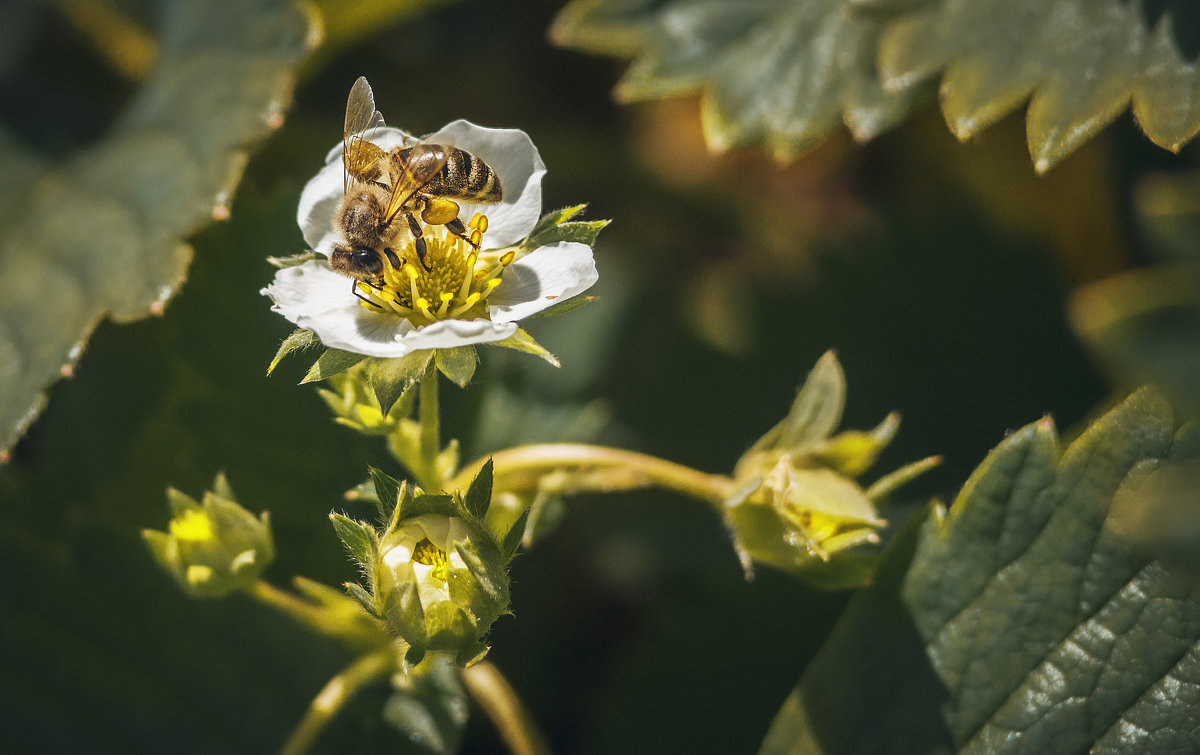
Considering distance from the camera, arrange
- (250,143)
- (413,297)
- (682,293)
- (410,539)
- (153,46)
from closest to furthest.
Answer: (410,539) → (413,297) → (250,143) → (153,46) → (682,293)

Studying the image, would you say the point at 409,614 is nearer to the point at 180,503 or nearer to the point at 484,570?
the point at 484,570

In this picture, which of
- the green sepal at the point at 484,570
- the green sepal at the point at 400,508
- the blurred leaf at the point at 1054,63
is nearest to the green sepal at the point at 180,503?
the green sepal at the point at 400,508

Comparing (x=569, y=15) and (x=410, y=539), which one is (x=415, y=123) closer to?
(x=569, y=15)

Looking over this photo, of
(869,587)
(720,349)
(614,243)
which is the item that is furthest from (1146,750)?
(614,243)

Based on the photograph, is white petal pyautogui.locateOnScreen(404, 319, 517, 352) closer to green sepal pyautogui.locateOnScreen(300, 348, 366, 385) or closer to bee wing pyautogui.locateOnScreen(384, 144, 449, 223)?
green sepal pyautogui.locateOnScreen(300, 348, 366, 385)

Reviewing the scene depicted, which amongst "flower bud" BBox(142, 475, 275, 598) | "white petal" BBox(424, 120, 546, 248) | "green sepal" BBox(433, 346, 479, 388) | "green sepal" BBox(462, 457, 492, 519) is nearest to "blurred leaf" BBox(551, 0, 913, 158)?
"white petal" BBox(424, 120, 546, 248)

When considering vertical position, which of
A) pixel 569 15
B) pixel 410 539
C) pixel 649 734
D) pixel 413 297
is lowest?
pixel 649 734

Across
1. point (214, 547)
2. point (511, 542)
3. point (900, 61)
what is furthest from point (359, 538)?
point (900, 61)
